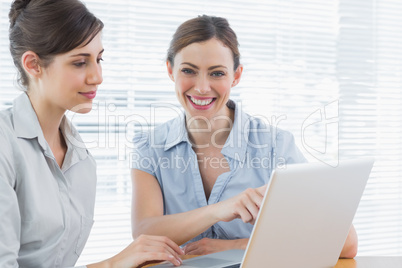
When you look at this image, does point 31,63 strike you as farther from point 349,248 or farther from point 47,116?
point 349,248

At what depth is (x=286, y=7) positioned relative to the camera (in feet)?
10.1

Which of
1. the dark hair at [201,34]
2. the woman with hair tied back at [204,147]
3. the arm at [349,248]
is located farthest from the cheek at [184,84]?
the arm at [349,248]

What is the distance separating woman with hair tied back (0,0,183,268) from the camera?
118 centimetres

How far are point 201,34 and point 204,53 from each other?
0.26 ft

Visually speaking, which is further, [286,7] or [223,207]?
[286,7]

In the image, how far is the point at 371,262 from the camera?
1.35 m

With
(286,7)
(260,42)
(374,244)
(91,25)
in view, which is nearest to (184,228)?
(91,25)

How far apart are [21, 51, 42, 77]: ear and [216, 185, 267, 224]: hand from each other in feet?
2.27

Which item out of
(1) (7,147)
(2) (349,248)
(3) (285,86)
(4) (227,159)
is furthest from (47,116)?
(3) (285,86)

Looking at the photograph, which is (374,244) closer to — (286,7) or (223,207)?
(286,7)

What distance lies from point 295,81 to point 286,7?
1.68ft

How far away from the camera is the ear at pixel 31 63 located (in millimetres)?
1314

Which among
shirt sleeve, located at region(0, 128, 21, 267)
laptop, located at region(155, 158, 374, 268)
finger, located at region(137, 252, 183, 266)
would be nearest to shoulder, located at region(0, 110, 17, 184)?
shirt sleeve, located at region(0, 128, 21, 267)

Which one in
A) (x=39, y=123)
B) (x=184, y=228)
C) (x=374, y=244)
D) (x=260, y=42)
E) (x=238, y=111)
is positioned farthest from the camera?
(x=374, y=244)
